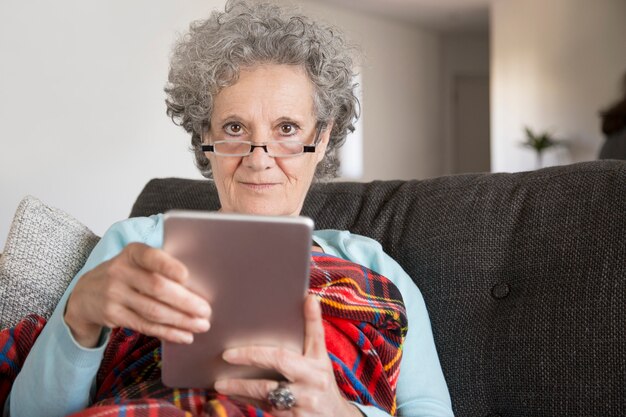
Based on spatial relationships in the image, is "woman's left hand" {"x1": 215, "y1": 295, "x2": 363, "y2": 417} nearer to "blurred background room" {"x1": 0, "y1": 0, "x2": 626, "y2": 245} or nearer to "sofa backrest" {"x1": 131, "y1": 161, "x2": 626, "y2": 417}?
"sofa backrest" {"x1": 131, "y1": 161, "x2": 626, "y2": 417}

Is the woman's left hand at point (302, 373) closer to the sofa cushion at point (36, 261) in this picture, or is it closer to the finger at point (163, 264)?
the finger at point (163, 264)

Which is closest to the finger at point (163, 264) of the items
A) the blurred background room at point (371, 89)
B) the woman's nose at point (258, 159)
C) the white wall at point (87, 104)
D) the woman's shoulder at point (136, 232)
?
the woman's shoulder at point (136, 232)

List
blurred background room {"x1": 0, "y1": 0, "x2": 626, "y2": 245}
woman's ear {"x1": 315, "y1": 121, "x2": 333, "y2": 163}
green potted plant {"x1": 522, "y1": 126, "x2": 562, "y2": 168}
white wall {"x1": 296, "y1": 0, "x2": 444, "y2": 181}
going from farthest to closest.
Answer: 1. white wall {"x1": 296, "y1": 0, "x2": 444, "y2": 181}
2. green potted plant {"x1": 522, "y1": 126, "x2": 562, "y2": 168}
3. blurred background room {"x1": 0, "y1": 0, "x2": 626, "y2": 245}
4. woman's ear {"x1": 315, "y1": 121, "x2": 333, "y2": 163}

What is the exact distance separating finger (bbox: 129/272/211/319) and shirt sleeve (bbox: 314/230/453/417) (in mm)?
432

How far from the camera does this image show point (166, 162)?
5.46 metres

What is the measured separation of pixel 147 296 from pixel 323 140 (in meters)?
0.75

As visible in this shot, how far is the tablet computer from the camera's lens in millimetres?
776

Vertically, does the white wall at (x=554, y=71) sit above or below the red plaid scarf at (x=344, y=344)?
above

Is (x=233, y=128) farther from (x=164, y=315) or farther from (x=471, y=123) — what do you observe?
(x=471, y=123)

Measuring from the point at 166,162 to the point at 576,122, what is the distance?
4858 mm

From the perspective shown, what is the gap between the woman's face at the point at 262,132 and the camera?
134 centimetres

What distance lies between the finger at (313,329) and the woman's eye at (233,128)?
55 cm

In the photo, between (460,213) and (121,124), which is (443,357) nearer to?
(460,213)

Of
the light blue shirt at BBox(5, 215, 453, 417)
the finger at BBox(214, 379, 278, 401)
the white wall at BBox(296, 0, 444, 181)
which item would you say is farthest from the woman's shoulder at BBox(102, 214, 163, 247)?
the white wall at BBox(296, 0, 444, 181)
